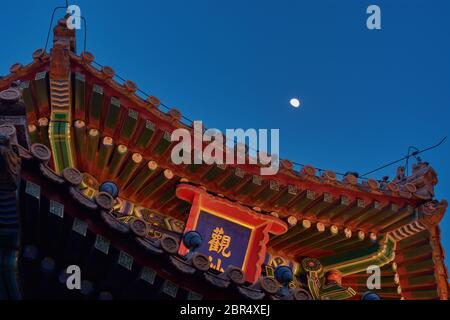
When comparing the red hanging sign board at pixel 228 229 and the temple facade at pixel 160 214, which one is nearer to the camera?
the temple facade at pixel 160 214

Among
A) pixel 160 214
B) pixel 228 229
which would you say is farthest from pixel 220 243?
pixel 160 214

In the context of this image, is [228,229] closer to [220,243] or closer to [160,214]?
[220,243]

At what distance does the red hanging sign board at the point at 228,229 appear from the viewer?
11219 mm

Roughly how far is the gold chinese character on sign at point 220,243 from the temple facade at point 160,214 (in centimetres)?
2

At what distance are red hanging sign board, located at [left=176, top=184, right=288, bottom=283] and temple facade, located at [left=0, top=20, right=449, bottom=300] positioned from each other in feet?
0.07

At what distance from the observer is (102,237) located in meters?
6.15

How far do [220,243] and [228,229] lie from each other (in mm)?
334

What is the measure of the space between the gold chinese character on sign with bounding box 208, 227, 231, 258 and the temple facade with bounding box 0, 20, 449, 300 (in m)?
0.02

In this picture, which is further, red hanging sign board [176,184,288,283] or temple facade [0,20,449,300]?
red hanging sign board [176,184,288,283]

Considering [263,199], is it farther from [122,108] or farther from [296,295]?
[296,295]

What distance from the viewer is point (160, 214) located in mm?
11477

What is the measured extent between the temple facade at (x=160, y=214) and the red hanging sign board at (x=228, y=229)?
0.02 m

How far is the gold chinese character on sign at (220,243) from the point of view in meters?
11.3

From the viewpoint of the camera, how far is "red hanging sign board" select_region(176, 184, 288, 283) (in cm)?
1122
